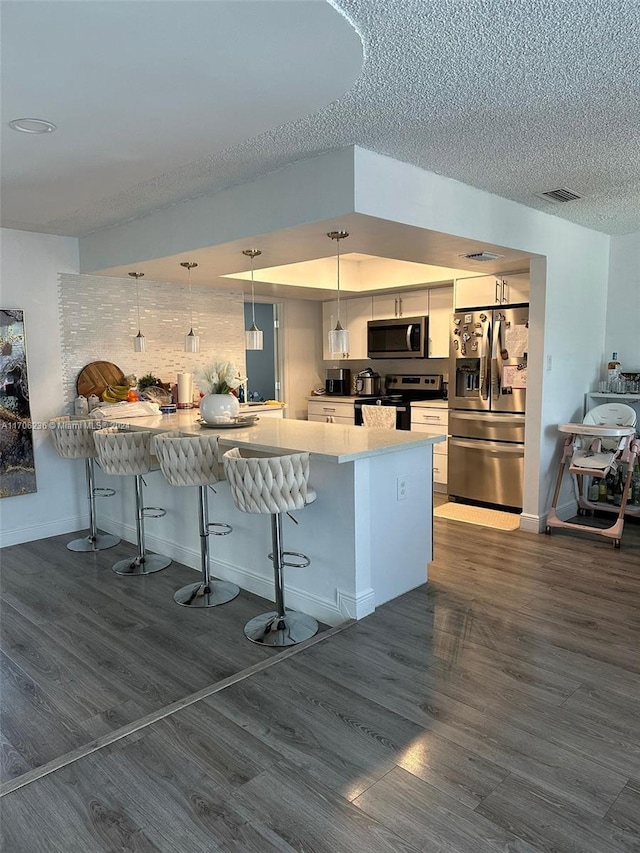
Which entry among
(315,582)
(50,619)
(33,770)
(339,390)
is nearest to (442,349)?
(339,390)

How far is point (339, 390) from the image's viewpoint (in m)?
7.01

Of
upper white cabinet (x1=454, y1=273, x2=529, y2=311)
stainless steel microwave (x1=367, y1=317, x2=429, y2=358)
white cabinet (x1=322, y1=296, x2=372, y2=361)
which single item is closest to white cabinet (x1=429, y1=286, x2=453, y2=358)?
stainless steel microwave (x1=367, y1=317, x2=429, y2=358)

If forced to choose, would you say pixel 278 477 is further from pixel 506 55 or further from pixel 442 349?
pixel 442 349

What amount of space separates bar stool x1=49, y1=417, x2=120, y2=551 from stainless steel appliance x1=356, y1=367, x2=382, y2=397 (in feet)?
10.3

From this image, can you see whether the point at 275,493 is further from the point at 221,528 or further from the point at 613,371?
the point at 613,371

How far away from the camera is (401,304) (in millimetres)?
6195

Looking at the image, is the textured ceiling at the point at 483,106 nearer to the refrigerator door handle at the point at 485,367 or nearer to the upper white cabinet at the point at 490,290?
the upper white cabinet at the point at 490,290

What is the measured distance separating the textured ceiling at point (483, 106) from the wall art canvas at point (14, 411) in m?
1.15

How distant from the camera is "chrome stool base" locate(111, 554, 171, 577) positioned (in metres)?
3.88

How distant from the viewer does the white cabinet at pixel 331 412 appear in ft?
21.5

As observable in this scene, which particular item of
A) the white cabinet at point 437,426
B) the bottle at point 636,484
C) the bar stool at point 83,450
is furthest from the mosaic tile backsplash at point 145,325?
the bottle at point 636,484

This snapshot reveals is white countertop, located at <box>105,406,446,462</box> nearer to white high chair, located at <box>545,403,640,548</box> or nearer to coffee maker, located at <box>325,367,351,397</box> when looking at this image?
white high chair, located at <box>545,403,640,548</box>

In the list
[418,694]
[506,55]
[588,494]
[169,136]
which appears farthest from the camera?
[588,494]

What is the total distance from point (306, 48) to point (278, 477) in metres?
1.68
